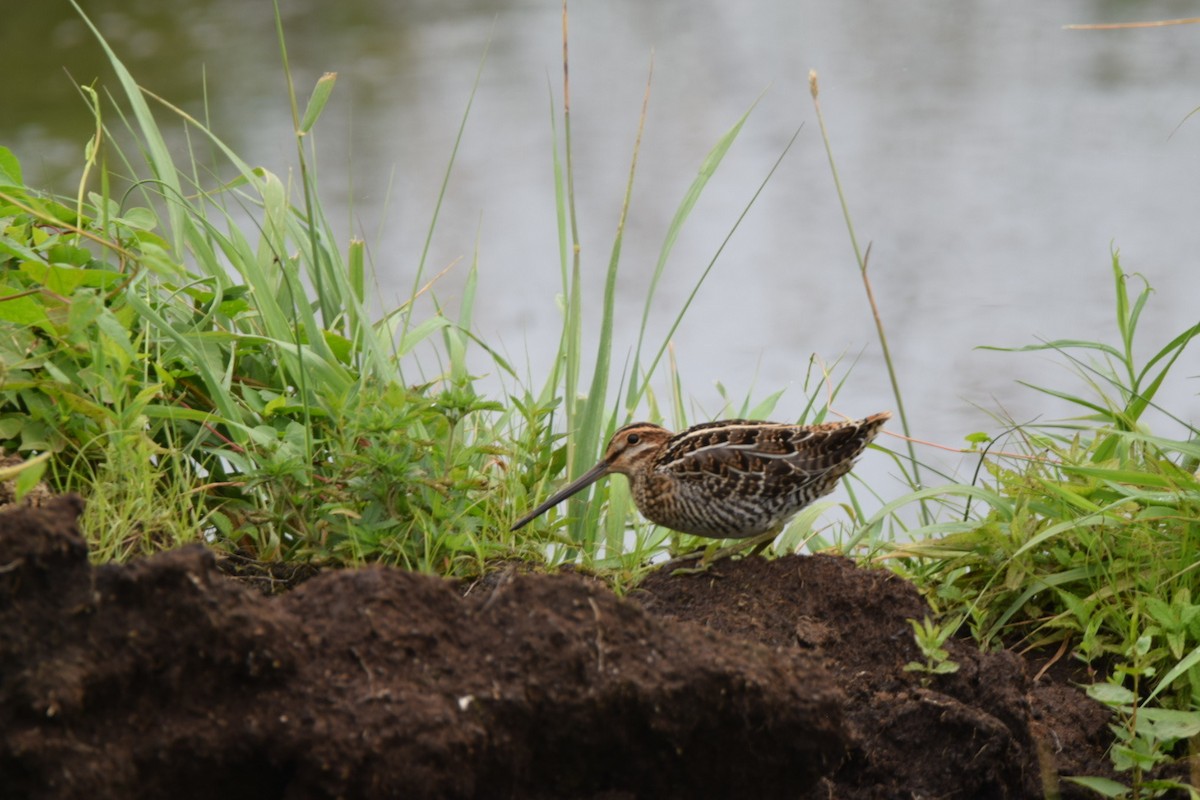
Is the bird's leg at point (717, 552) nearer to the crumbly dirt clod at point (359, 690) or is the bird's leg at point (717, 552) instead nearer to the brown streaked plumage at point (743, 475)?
the brown streaked plumage at point (743, 475)

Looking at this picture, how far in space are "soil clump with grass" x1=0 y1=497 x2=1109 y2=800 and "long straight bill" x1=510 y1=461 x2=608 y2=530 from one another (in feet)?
2.73

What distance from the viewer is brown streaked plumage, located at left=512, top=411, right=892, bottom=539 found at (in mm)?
3041

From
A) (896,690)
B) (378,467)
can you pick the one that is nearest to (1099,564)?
(896,690)

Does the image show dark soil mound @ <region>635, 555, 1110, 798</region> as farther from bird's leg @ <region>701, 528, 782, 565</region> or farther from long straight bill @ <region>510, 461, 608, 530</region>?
long straight bill @ <region>510, 461, 608, 530</region>

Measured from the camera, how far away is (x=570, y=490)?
3.21 metres

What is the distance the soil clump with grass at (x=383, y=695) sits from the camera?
5.97 feet

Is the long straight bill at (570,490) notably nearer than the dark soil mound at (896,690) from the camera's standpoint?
No

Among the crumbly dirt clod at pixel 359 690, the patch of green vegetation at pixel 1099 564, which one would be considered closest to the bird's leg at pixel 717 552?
the patch of green vegetation at pixel 1099 564

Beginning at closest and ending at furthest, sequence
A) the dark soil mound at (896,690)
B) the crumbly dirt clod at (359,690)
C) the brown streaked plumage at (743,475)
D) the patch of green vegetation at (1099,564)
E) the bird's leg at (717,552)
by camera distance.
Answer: the crumbly dirt clod at (359,690), the dark soil mound at (896,690), the patch of green vegetation at (1099,564), the bird's leg at (717,552), the brown streaked plumage at (743,475)

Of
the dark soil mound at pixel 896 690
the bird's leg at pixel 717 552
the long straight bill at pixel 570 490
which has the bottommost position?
the dark soil mound at pixel 896 690

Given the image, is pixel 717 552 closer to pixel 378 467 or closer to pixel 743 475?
pixel 743 475

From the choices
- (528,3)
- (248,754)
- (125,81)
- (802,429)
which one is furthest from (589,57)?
(248,754)

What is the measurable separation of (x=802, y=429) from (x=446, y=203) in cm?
352

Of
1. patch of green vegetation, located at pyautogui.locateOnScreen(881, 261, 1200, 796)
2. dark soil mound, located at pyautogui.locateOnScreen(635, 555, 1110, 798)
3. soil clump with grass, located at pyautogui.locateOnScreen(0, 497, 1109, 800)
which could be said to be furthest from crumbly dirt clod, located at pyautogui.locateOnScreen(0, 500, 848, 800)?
patch of green vegetation, located at pyautogui.locateOnScreen(881, 261, 1200, 796)
